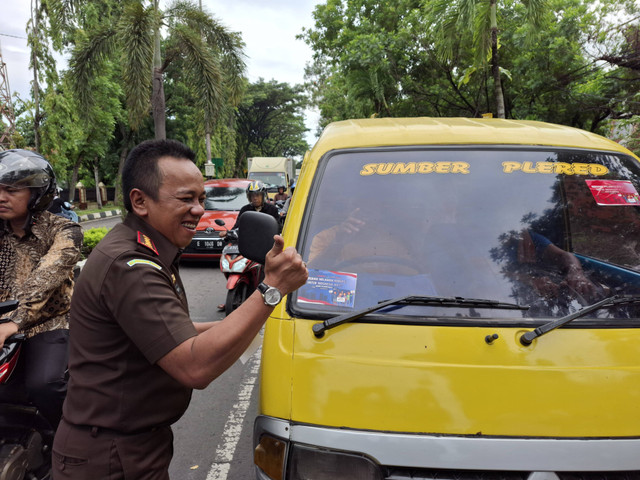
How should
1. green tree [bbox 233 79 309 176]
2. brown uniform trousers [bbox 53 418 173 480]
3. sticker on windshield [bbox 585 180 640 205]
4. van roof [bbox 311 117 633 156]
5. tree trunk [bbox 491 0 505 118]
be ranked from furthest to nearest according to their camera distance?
green tree [bbox 233 79 309 176], tree trunk [bbox 491 0 505 118], van roof [bbox 311 117 633 156], sticker on windshield [bbox 585 180 640 205], brown uniform trousers [bbox 53 418 173 480]

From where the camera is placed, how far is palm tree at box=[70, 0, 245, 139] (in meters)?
11.7

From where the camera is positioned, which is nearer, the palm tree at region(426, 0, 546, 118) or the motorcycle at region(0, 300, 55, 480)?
the motorcycle at region(0, 300, 55, 480)

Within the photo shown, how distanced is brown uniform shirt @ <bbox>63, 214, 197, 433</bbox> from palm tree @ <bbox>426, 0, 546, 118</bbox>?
9.80m

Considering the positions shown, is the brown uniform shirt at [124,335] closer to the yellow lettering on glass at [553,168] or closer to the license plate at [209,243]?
the yellow lettering on glass at [553,168]

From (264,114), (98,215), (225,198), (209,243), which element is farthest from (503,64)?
(264,114)

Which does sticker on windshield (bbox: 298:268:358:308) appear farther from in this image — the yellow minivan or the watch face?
the watch face

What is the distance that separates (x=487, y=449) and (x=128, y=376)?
111 centimetres

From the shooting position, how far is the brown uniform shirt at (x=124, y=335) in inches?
51.3

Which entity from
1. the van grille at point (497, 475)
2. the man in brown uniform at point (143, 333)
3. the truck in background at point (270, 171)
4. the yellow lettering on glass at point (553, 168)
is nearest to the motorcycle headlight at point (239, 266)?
the yellow lettering on glass at point (553, 168)

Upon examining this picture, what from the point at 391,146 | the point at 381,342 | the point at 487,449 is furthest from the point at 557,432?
the point at 391,146

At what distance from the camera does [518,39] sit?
42.6 feet

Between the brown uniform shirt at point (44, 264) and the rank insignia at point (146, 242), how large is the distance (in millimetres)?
1101

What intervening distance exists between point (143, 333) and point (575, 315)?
1451 millimetres

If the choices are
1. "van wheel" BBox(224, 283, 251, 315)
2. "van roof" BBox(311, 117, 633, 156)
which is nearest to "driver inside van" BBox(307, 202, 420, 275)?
"van roof" BBox(311, 117, 633, 156)
